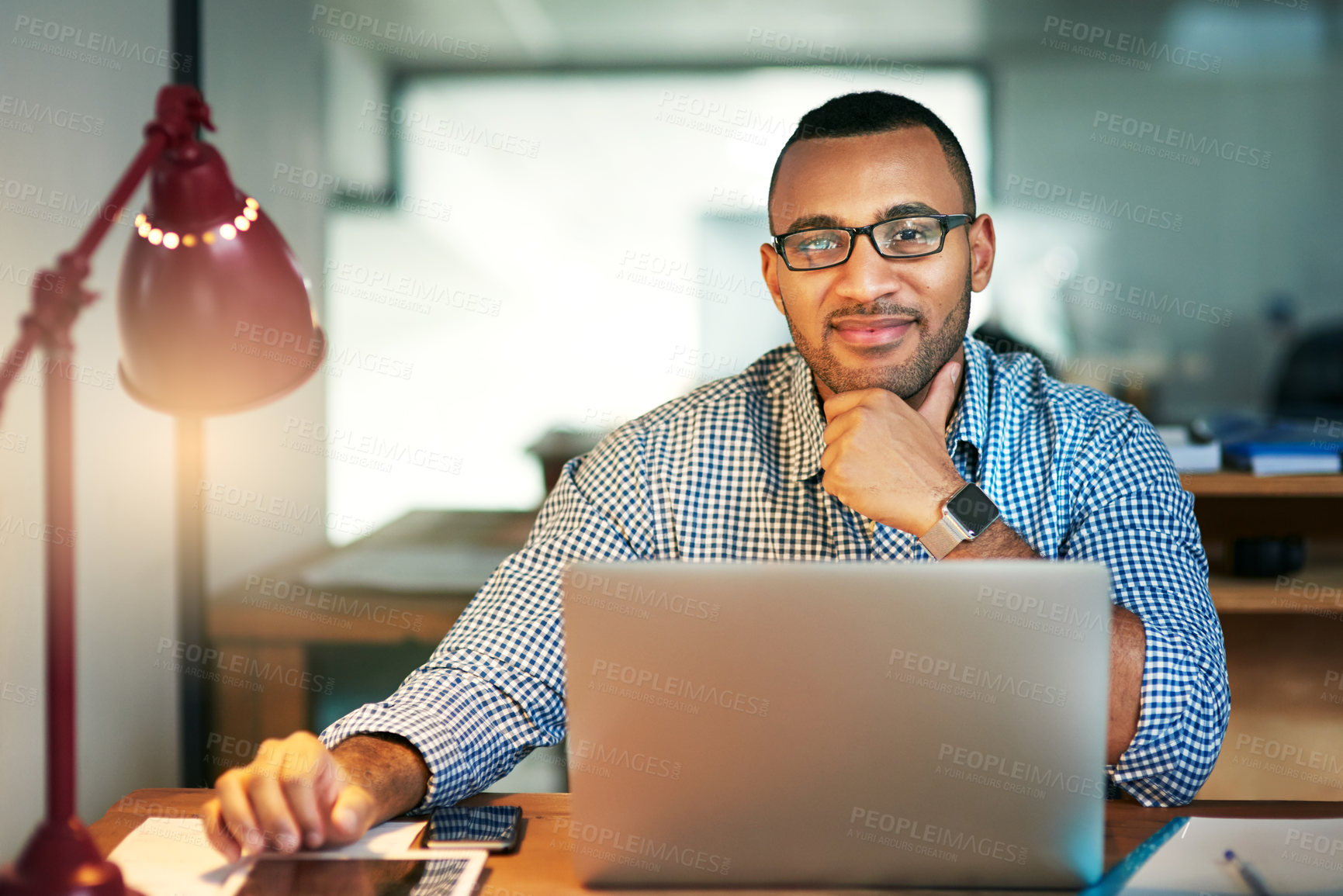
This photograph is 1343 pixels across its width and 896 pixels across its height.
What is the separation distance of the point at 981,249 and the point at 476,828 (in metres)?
1.07

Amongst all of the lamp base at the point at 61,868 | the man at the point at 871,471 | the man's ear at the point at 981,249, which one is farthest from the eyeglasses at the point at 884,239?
the lamp base at the point at 61,868

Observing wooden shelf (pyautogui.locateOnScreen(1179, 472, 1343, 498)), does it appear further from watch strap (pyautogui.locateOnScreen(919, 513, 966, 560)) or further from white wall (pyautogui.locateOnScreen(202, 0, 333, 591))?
white wall (pyautogui.locateOnScreen(202, 0, 333, 591))

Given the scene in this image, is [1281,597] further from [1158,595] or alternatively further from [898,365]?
[898,365]

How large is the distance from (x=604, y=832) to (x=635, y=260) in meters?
1.84

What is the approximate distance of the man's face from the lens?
1415 millimetres

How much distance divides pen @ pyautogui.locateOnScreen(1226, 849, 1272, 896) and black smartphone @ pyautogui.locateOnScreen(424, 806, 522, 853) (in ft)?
1.92

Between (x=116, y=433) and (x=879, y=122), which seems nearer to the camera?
(x=879, y=122)

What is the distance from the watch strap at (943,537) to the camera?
3.88ft

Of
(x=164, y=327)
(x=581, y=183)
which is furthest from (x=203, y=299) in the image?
(x=581, y=183)

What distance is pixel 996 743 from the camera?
76 cm

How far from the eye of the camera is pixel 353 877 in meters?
0.87

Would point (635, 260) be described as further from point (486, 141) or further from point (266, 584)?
point (266, 584)

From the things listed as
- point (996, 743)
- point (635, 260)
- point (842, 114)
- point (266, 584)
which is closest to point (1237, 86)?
point (635, 260)

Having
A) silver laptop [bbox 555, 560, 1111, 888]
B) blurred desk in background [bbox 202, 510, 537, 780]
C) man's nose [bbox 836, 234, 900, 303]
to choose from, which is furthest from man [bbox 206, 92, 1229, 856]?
blurred desk in background [bbox 202, 510, 537, 780]
